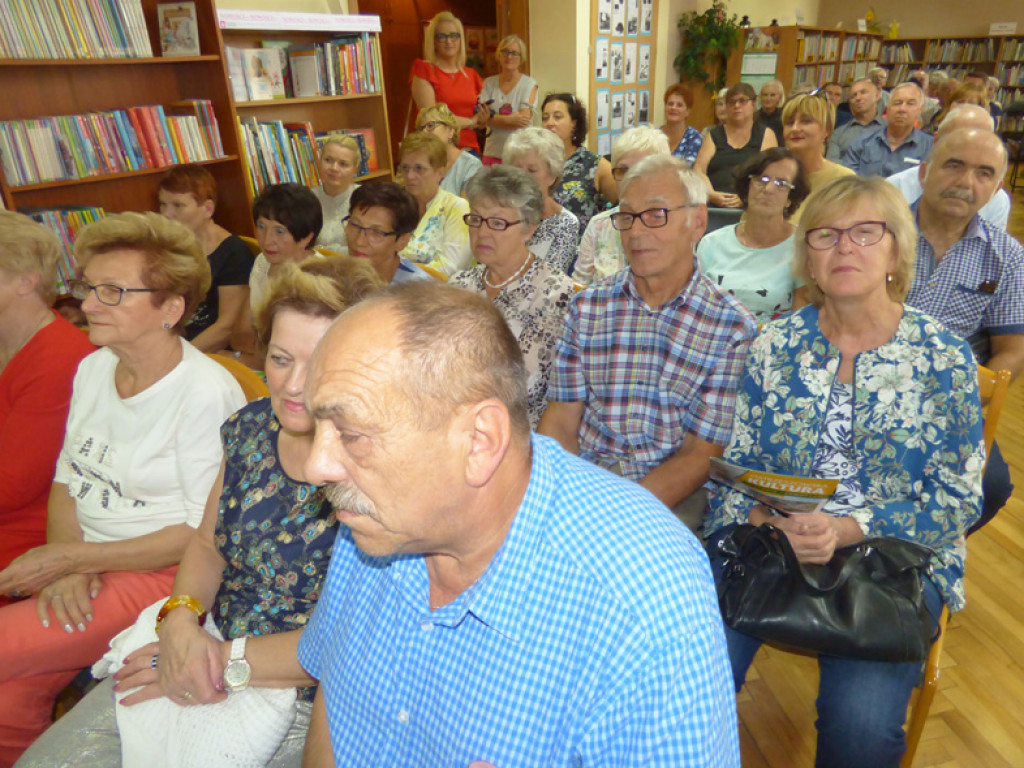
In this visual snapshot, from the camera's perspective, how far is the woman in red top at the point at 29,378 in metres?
1.84

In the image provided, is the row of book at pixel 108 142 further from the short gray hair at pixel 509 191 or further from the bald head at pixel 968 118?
the bald head at pixel 968 118

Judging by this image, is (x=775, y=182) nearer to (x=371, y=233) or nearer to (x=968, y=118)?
(x=968, y=118)

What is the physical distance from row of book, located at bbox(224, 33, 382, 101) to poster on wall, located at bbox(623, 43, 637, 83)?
334 cm

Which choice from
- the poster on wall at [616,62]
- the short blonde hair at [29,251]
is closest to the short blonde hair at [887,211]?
the short blonde hair at [29,251]

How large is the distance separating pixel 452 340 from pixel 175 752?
1.10 metres

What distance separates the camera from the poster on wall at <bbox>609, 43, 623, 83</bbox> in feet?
22.7

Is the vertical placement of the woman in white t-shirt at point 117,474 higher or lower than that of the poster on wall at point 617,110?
lower

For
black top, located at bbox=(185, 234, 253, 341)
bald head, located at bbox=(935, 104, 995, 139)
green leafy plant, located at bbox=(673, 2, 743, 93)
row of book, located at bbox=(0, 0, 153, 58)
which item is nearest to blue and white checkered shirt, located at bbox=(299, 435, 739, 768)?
black top, located at bbox=(185, 234, 253, 341)

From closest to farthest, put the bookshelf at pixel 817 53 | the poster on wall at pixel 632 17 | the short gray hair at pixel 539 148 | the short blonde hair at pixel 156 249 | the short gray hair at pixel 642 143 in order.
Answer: the short blonde hair at pixel 156 249 → the short gray hair at pixel 539 148 → the short gray hair at pixel 642 143 → the poster on wall at pixel 632 17 → the bookshelf at pixel 817 53

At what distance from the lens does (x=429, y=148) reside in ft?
12.0

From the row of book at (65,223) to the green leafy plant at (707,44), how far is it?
23.4ft

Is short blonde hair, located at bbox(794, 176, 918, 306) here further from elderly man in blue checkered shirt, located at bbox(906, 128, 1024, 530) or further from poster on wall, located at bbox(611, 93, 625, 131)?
poster on wall, located at bbox(611, 93, 625, 131)

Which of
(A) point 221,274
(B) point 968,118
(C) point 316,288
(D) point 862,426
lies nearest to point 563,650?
(C) point 316,288

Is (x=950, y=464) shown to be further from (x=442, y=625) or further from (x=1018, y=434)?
(x=1018, y=434)
